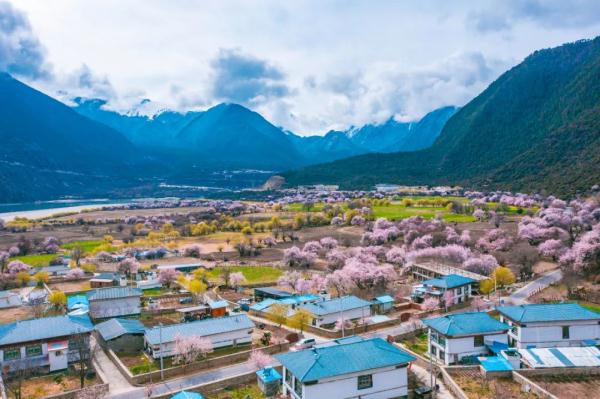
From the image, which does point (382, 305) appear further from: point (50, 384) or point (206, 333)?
point (50, 384)

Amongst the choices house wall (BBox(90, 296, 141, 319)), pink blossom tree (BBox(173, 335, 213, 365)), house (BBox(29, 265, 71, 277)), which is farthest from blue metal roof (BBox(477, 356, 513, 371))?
house (BBox(29, 265, 71, 277))

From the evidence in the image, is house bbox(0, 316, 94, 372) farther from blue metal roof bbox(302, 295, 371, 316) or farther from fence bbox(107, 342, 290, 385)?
blue metal roof bbox(302, 295, 371, 316)

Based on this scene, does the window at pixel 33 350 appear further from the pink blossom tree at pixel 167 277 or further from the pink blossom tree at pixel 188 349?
the pink blossom tree at pixel 167 277

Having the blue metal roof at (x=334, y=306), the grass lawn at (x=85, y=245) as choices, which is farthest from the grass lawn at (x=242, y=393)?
the grass lawn at (x=85, y=245)

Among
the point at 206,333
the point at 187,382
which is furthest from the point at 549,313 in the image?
the point at 187,382

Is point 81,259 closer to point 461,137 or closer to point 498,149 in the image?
point 498,149

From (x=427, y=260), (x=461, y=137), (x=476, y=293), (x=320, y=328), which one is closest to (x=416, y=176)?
(x=461, y=137)

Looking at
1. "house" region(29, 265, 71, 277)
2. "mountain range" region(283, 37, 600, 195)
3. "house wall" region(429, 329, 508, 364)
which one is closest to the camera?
"house wall" region(429, 329, 508, 364)
